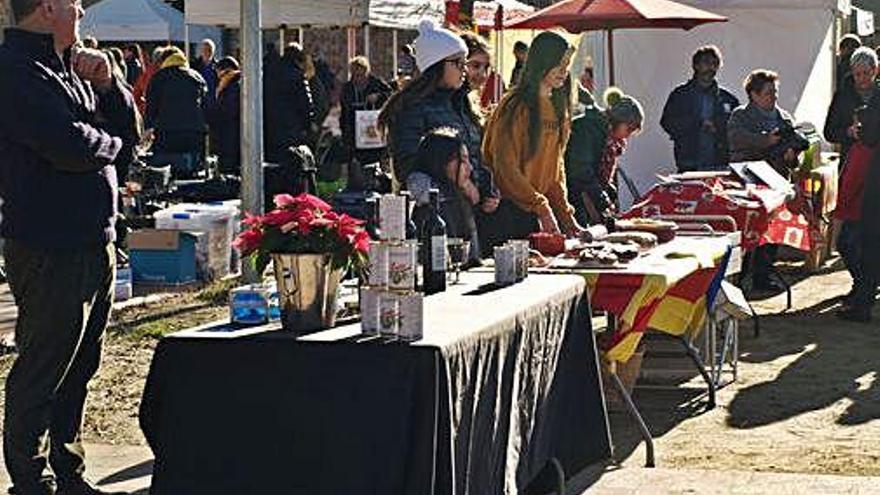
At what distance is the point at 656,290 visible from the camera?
6.96m

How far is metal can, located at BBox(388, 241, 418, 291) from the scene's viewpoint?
16.6ft

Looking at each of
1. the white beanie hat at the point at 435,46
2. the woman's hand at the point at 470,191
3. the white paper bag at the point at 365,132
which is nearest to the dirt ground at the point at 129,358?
the woman's hand at the point at 470,191

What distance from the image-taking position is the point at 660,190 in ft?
36.0

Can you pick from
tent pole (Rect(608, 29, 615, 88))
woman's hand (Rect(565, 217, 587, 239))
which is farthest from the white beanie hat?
tent pole (Rect(608, 29, 615, 88))

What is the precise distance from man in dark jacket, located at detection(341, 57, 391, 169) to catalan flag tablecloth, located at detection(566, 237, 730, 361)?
10427mm

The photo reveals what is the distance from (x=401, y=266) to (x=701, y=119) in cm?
916

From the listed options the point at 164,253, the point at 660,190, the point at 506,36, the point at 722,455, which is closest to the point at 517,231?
the point at 722,455

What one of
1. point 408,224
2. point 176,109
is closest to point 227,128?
point 176,109

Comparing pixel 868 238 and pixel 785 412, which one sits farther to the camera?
pixel 868 238

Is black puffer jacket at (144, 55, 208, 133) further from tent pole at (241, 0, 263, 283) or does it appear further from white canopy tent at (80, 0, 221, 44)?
white canopy tent at (80, 0, 221, 44)

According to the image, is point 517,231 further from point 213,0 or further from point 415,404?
point 213,0

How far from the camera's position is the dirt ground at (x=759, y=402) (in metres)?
7.38

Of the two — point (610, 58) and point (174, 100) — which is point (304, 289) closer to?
point (610, 58)

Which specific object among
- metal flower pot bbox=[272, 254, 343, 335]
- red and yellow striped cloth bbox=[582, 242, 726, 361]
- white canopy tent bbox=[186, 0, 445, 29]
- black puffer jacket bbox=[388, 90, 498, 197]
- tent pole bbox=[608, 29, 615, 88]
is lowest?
red and yellow striped cloth bbox=[582, 242, 726, 361]
